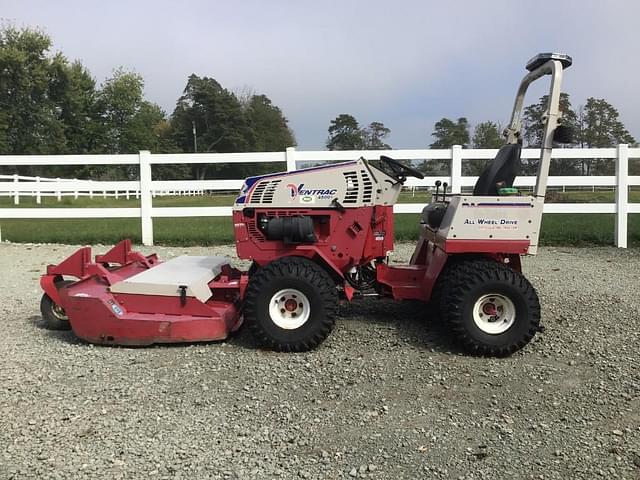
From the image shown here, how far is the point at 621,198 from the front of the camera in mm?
9805

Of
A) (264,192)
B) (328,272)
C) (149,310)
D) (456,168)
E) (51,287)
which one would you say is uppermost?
(456,168)

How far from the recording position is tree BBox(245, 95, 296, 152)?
245ft

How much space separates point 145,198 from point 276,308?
6.56 metres

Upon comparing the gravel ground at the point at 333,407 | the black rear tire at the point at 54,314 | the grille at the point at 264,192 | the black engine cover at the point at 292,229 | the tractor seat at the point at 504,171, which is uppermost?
the tractor seat at the point at 504,171

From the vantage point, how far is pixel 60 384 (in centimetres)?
373

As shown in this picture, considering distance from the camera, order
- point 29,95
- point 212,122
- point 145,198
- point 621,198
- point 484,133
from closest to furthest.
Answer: point 621,198 < point 145,198 < point 484,133 < point 29,95 < point 212,122

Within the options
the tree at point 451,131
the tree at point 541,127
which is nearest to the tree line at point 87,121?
the tree at point 451,131

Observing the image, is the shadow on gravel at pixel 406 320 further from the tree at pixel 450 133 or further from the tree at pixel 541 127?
the tree at pixel 450 133

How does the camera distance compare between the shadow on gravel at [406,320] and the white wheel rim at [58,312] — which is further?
the white wheel rim at [58,312]

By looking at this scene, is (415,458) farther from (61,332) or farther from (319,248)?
(61,332)

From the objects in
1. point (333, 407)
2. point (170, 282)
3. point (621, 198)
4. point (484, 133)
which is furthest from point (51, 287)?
point (484, 133)

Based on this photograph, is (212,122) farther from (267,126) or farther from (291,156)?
(291,156)

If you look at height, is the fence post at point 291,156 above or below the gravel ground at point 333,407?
above

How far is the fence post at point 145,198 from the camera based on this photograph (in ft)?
33.3
